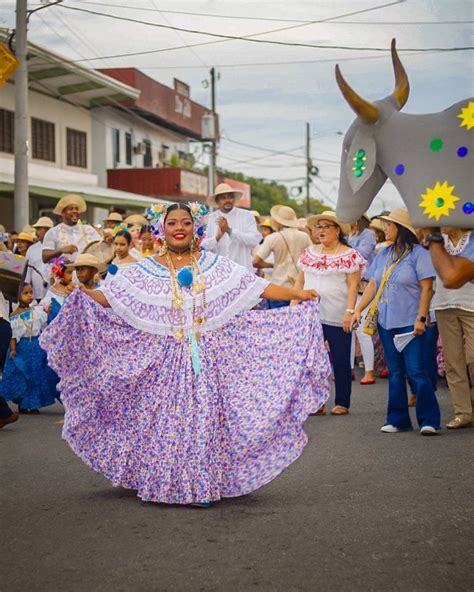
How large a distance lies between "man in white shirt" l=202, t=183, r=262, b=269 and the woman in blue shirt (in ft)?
13.3

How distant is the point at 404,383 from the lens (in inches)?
386

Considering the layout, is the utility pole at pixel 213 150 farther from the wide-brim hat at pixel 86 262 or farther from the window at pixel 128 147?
the wide-brim hat at pixel 86 262

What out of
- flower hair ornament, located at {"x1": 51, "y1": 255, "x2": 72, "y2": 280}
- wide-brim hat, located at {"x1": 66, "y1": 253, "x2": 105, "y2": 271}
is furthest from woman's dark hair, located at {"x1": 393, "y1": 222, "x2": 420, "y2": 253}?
flower hair ornament, located at {"x1": 51, "y1": 255, "x2": 72, "y2": 280}

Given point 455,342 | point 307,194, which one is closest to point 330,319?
point 455,342

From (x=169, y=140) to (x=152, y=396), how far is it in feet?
146

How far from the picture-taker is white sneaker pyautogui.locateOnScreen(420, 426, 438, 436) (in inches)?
379

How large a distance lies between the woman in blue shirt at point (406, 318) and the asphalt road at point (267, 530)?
84cm

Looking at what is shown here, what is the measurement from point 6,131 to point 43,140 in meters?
3.06

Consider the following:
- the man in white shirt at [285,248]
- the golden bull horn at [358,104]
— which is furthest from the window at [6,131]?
the golden bull horn at [358,104]

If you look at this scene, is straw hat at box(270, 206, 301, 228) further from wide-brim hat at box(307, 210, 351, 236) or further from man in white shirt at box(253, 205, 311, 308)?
wide-brim hat at box(307, 210, 351, 236)

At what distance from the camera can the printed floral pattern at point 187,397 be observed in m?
6.99

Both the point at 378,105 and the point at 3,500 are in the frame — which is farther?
the point at 3,500

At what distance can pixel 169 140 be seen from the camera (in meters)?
50.8

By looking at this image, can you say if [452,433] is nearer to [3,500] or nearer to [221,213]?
[3,500]
